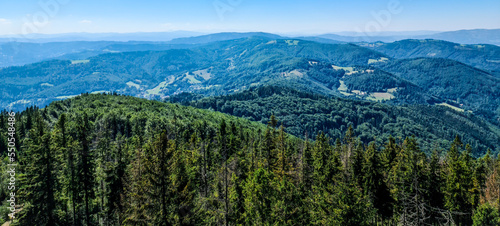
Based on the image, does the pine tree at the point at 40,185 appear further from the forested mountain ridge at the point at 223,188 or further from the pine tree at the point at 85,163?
the pine tree at the point at 85,163

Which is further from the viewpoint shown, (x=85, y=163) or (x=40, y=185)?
(x=85, y=163)

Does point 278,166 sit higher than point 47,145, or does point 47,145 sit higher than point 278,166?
point 47,145

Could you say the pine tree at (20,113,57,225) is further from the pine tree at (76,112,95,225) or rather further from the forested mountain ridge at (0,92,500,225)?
the pine tree at (76,112,95,225)

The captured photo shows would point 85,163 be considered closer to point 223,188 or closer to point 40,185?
point 40,185

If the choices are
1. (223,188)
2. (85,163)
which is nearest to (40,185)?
(85,163)

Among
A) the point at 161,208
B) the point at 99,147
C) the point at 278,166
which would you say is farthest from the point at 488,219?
the point at 99,147

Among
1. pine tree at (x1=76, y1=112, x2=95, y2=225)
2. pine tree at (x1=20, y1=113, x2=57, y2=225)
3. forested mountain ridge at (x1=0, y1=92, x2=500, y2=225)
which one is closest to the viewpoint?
forested mountain ridge at (x1=0, y1=92, x2=500, y2=225)

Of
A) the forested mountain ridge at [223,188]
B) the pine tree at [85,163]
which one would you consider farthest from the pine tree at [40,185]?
the pine tree at [85,163]

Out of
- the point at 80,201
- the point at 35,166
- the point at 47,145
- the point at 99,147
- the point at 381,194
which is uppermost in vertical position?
the point at 47,145

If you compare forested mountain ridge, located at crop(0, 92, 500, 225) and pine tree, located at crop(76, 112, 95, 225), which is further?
pine tree, located at crop(76, 112, 95, 225)

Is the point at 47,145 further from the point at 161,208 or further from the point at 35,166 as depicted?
the point at 161,208

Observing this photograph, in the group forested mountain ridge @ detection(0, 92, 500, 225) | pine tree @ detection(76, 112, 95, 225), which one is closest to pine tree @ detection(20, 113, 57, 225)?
forested mountain ridge @ detection(0, 92, 500, 225)
